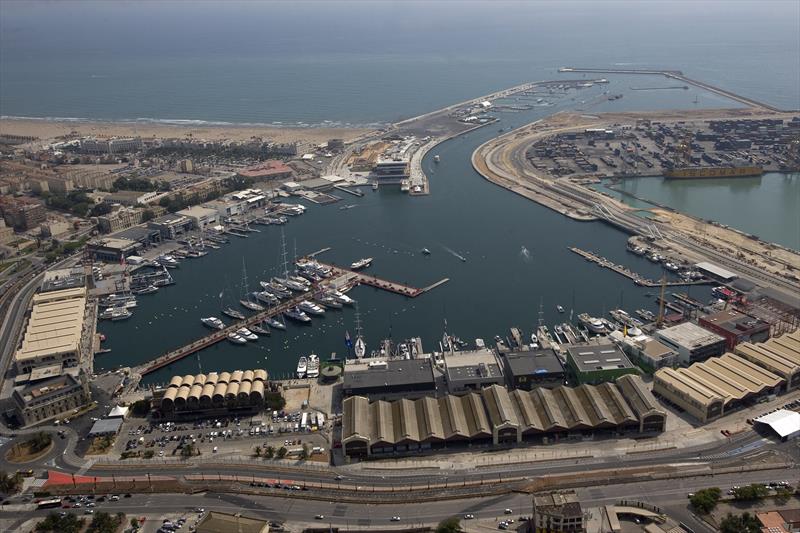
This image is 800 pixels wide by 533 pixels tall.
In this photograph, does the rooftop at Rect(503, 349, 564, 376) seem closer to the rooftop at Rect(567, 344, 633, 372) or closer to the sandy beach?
the rooftop at Rect(567, 344, 633, 372)

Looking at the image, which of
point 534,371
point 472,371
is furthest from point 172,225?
point 534,371

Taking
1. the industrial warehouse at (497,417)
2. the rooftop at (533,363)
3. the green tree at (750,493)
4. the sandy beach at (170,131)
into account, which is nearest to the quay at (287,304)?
→ the rooftop at (533,363)

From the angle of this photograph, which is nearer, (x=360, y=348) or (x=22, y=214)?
(x=360, y=348)

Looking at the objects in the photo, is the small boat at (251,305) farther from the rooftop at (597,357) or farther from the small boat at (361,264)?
the rooftop at (597,357)

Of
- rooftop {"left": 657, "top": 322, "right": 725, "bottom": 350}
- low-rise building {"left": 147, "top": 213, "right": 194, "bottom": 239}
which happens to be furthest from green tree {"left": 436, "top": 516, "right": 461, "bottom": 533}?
low-rise building {"left": 147, "top": 213, "right": 194, "bottom": 239}

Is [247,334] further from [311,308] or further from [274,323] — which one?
[311,308]

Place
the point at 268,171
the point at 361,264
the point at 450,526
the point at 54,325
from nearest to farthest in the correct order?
the point at 450,526 → the point at 54,325 → the point at 361,264 → the point at 268,171

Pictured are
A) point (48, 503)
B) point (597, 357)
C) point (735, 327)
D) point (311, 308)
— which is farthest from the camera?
point (311, 308)
